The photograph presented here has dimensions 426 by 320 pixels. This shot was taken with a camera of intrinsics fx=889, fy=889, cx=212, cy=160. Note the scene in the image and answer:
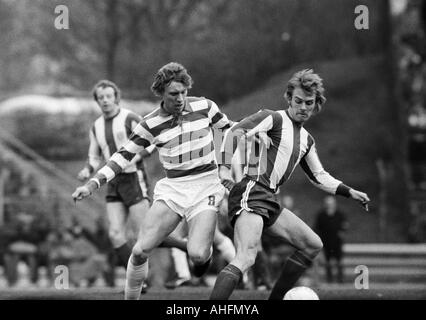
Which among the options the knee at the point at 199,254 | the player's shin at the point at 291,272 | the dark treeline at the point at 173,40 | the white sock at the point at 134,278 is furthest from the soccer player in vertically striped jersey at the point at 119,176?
the dark treeline at the point at 173,40

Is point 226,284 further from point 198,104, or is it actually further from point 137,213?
point 137,213

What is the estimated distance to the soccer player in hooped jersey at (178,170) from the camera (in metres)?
7.57

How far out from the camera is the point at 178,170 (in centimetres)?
778

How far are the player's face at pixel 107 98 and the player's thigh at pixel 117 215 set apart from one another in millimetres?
990

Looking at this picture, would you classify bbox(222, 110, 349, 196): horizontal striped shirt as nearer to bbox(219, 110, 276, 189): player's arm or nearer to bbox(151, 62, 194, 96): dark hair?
bbox(219, 110, 276, 189): player's arm

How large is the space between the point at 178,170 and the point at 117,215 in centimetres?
195

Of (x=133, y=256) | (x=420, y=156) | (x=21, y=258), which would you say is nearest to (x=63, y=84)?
(x=21, y=258)

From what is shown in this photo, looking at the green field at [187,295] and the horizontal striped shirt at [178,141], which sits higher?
the horizontal striped shirt at [178,141]

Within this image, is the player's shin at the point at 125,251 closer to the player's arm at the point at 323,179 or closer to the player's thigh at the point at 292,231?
the player's thigh at the point at 292,231

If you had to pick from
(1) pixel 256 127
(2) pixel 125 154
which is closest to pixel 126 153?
(2) pixel 125 154

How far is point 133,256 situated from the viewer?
7695mm

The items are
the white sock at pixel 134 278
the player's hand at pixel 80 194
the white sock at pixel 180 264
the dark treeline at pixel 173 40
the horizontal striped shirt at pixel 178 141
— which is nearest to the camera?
the player's hand at pixel 80 194
